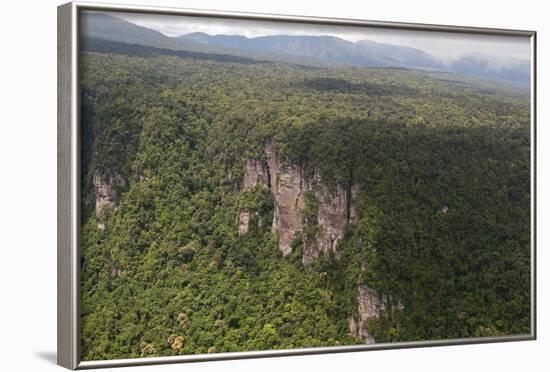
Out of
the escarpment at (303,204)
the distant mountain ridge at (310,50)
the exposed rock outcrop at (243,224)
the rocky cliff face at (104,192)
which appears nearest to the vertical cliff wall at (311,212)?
the escarpment at (303,204)

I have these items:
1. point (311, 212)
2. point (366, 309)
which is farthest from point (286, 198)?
point (366, 309)

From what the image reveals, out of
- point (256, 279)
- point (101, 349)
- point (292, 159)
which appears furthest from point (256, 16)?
point (101, 349)

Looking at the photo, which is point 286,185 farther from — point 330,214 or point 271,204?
point 330,214

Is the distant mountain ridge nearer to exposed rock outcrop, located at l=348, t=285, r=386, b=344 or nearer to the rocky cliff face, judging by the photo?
the rocky cliff face

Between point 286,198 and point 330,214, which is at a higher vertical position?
point 286,198

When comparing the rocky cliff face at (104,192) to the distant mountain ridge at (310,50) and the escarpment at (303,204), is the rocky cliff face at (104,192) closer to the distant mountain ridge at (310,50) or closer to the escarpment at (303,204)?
the distant mountain ridge at (310,50)

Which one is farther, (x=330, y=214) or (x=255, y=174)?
(x=330, y=214)

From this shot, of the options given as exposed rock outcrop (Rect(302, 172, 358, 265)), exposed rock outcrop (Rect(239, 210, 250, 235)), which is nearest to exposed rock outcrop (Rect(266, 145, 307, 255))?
exposed rock outcrop (Rect(302, 172, 358, 265))
